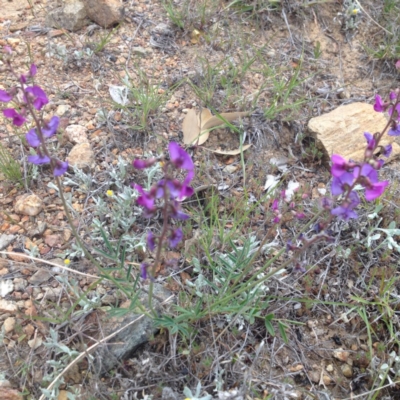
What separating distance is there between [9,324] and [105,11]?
7.99 ft

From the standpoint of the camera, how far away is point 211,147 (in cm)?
312

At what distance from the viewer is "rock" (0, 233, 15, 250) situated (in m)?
2.55

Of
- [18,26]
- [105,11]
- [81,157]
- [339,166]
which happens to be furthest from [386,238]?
[18,26]

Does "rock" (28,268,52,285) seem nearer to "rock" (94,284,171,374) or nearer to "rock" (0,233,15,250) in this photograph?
"rock" (0,233,15,250)

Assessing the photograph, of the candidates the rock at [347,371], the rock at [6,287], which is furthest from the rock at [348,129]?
the rock at [6,287]

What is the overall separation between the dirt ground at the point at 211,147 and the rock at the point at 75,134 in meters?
0.05

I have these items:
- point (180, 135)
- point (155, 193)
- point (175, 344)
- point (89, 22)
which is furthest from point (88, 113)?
point (155, 193)

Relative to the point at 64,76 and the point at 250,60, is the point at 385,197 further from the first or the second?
the point at 64,76

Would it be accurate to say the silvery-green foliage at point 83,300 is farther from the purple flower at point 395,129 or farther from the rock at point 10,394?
the purple flower at point 395,129

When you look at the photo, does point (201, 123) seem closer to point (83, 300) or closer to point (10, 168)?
point (10, 168)

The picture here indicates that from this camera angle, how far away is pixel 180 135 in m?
3.12

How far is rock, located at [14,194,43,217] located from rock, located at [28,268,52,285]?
385 millimetres

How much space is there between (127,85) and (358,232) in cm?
175


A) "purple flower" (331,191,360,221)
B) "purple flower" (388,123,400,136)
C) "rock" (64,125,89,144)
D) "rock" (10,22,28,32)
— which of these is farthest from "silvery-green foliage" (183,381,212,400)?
"rock" (10,22,28,32)
